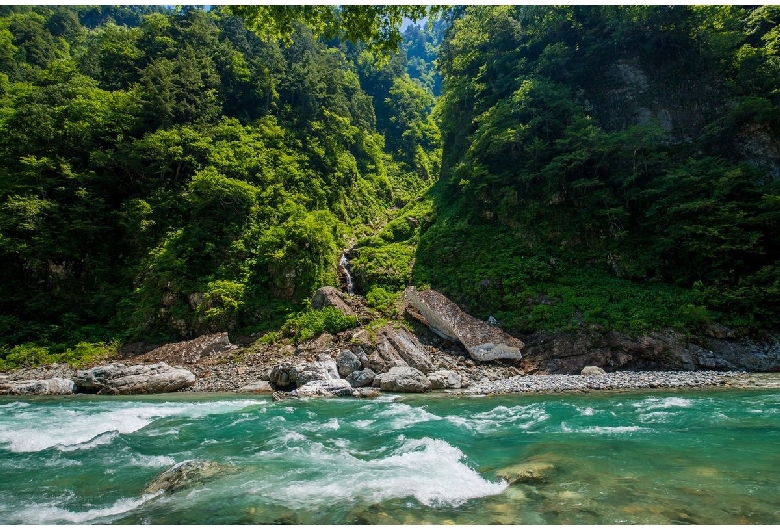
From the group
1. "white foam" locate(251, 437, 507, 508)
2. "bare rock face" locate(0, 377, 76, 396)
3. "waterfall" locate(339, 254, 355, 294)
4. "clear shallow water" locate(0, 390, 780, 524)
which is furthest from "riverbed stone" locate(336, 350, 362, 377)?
"bare rock face" locate(0, 377, 76, 396)

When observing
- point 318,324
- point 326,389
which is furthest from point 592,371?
point 318,324

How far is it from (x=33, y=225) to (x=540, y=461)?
24884mm

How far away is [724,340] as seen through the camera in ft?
49.7

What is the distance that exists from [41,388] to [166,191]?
13360 mm

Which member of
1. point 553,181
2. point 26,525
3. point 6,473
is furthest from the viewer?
point 553,181

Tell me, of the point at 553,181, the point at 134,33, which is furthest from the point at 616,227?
the point at 134,33

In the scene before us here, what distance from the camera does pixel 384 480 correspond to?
5.55 meters

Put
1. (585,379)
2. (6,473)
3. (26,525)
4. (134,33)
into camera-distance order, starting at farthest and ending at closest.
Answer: (134,33)
(585,379)
(6,473)
(26,525)

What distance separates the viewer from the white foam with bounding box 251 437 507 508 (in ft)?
16.3

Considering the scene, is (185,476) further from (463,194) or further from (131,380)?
(463,194)

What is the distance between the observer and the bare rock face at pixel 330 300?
748 inches

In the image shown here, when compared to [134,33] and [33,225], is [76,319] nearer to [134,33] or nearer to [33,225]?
[33,225]

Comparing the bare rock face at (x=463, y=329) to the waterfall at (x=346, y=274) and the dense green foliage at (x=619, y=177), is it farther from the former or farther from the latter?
the waterfall at (x=346, y=274)

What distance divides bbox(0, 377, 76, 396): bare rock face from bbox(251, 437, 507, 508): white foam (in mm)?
12127
